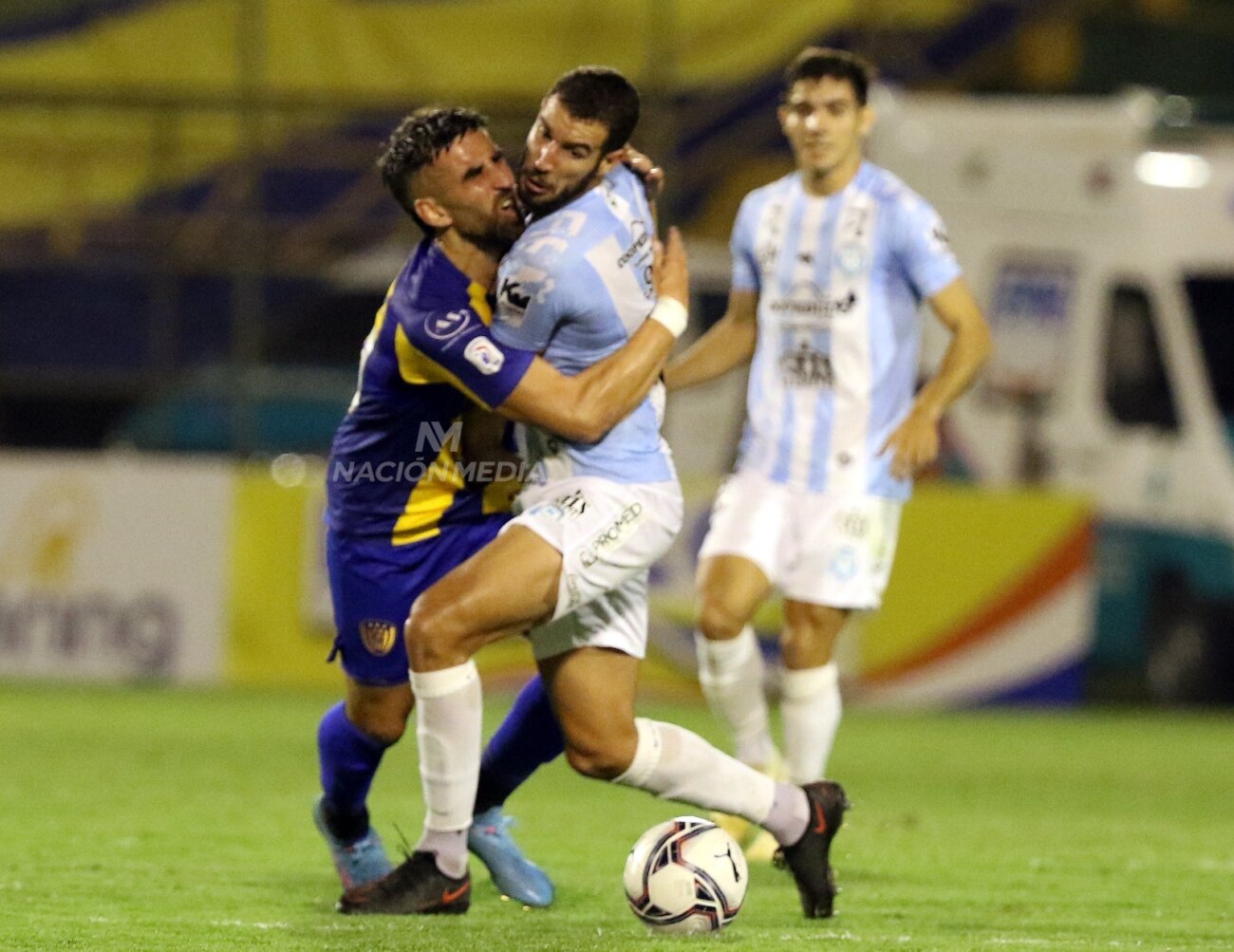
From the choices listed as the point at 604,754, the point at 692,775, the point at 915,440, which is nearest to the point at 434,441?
the point at 604,754

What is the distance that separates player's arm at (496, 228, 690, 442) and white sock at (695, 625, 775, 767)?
61.0 inches

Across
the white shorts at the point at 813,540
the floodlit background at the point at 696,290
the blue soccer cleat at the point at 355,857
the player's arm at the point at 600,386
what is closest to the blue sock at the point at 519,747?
the blue soccer cleat at the point at 355,857

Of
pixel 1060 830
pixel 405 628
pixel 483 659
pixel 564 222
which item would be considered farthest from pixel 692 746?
pixel 483 659

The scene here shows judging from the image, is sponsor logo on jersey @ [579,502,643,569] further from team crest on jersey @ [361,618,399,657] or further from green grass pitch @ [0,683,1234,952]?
green grass pitch @ [0,683,1234,952]

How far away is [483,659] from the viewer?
12547mm

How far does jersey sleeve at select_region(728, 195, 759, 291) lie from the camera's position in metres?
7.36

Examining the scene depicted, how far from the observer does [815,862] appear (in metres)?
5.81

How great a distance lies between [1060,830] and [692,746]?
2771mm

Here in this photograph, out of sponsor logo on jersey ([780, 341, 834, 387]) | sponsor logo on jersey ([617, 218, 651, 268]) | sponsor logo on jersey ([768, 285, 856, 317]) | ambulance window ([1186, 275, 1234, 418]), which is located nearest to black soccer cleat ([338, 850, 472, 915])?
sponsor logo on jersey ([617, 218, 651, 268])

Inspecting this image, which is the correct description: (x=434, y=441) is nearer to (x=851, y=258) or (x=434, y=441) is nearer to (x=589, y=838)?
(x=851, y=258)

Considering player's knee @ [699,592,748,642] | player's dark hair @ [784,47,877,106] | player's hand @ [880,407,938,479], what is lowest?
player's knee @ [699,592,748,642]

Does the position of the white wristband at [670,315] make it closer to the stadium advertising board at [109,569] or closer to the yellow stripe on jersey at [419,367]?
the yellow stripe on jersey at [419,367]

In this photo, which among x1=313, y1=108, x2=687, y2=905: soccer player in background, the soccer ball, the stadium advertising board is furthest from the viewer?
the stadium advertising board

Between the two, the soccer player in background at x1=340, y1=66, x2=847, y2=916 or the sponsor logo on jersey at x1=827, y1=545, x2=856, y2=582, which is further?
the sponsor logo on jersey at x1=827, y1=545, x2=856, y2=582
